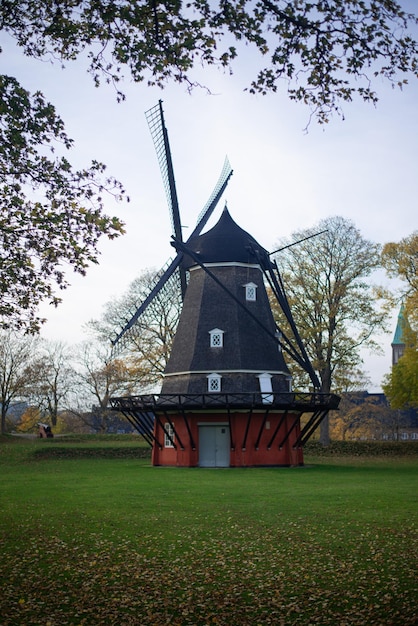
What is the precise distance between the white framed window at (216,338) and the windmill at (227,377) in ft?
0.15

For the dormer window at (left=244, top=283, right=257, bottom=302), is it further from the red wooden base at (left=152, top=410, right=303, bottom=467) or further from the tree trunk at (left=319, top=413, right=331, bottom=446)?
the tree trunk at (left=319, top=413, right=331, bottom=446)

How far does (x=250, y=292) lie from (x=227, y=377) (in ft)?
15.4

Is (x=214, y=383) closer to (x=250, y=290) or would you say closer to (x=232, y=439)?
(x=232, y=439)

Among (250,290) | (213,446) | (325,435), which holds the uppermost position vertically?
(250,290)

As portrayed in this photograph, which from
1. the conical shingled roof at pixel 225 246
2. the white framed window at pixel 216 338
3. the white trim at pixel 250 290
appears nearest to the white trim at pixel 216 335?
the white framed window at pixel 216 338

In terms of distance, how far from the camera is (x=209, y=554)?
11.0 metres

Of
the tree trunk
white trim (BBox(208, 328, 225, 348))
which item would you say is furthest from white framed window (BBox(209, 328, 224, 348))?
the tree trunk

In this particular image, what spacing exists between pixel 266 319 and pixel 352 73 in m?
24.7

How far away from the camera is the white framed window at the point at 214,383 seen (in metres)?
30.8

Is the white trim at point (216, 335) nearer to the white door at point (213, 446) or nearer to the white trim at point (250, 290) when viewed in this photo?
the white trim at point (250, 290)

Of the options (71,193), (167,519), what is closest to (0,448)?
(167,519)

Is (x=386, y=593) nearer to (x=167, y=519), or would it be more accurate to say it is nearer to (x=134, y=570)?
(x=134, y=570)

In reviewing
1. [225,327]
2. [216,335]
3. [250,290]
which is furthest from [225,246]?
[216,335]

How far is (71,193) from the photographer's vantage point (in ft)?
37.5
